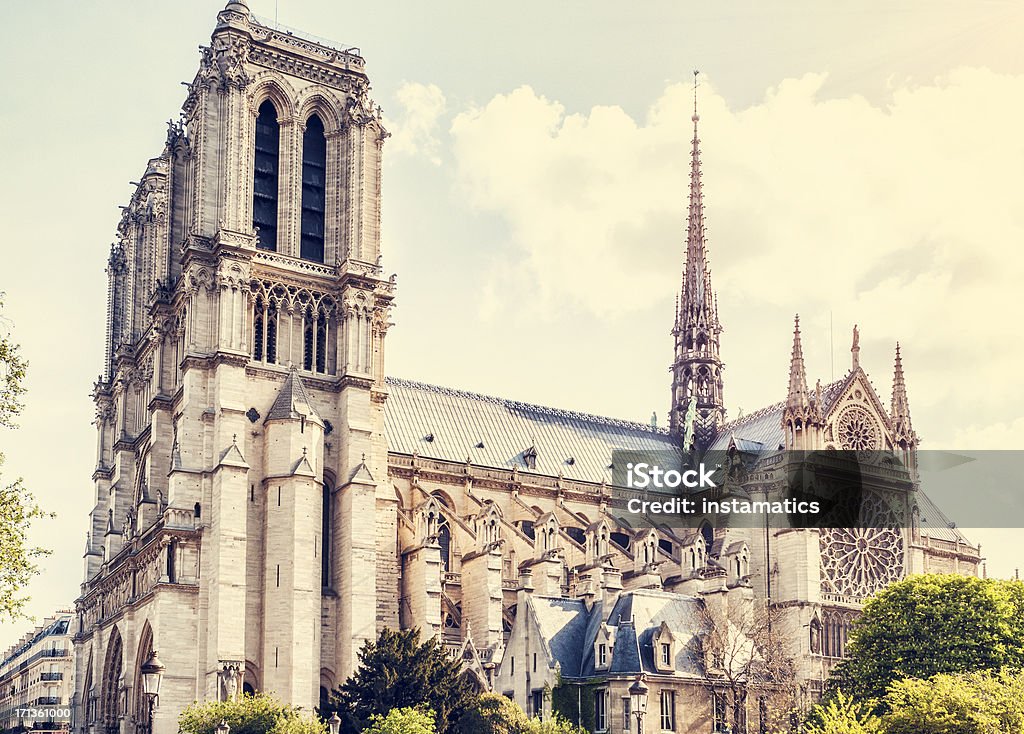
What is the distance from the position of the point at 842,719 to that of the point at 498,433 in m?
40.3

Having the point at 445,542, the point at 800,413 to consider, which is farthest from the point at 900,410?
the point at 445,542

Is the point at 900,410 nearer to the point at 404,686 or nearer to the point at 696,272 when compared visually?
the point at 696,272

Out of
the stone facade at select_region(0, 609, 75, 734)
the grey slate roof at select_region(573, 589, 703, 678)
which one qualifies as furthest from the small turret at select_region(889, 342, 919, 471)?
the stone facade at select_region(0, 609, 75, 734)

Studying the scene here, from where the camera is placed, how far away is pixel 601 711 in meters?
63.6

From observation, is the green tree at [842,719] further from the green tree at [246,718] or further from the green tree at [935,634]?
the green tree at [246,718]

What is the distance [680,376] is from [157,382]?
42195 mm

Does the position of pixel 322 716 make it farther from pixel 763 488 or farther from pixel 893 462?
pixel 893 462

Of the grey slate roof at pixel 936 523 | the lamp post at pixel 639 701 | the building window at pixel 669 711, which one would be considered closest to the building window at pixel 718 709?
the building window at pixel 669 711

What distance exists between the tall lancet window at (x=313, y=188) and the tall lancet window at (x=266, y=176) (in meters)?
1.73

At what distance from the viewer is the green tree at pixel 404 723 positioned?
2232 inches

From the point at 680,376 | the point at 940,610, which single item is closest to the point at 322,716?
the point at 940,610

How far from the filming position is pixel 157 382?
7950 centimetres

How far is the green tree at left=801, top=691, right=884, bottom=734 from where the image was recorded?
52750 mm

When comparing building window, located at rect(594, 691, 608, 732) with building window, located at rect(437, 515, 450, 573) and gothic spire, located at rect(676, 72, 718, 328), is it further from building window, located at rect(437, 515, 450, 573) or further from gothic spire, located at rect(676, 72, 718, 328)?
gothic spire, located at rect(676, 72, 718, 328)
